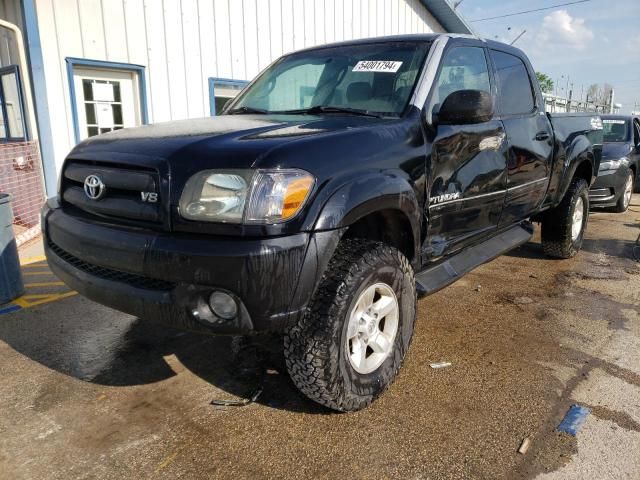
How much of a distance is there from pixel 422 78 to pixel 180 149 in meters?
1.55

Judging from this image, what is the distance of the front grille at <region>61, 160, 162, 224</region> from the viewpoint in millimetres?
2148

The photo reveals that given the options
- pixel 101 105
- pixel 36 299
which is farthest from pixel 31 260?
pixel 101 105

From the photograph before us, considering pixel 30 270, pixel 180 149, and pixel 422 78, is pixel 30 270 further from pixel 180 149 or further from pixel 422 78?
pixel 422 78

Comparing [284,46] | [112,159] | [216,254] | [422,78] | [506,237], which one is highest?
[284,46]

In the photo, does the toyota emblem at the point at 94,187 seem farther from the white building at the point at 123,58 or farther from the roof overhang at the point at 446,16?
the roof overhang at the point at 446,16

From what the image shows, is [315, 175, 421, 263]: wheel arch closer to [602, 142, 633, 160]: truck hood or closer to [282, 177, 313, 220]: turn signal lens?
[282, 177, 313, 220]: turn signal lens

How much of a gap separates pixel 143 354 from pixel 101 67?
18.1 ft

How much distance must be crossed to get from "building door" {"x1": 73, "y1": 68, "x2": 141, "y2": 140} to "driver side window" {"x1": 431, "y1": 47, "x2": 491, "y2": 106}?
560cm

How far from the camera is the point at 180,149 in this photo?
7.09ft

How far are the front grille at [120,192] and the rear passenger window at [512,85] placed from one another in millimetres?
2746

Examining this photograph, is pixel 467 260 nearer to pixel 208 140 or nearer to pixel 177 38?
pixel 208 140

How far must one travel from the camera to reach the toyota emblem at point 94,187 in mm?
2344

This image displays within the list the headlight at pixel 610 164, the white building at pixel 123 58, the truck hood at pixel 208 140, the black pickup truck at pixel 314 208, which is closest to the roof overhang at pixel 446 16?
the white building at pixel 123 58

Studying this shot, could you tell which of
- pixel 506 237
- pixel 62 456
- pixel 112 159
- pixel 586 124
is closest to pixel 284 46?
pixel 586 124
